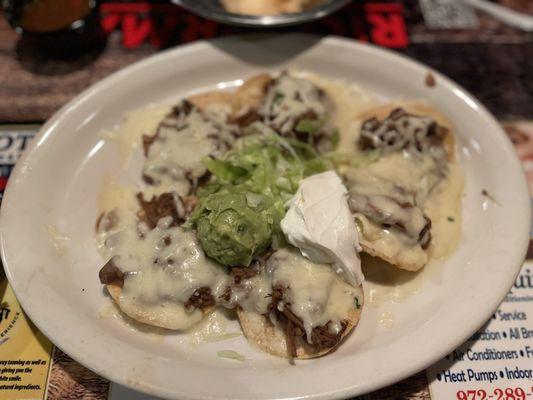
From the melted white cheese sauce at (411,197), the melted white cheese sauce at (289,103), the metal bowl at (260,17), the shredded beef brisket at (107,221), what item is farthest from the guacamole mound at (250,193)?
the metal bowl at (260,17)

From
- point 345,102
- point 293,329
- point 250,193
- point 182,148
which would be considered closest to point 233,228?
point 250,193

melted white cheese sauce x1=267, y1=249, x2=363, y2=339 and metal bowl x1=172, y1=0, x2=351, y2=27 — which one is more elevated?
metal bowl x1=172, y1=0, x2=351, y2=27

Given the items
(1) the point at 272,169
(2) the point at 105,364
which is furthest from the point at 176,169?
(2) the point at 105,364

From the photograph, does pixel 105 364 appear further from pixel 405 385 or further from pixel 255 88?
pixel 255 88

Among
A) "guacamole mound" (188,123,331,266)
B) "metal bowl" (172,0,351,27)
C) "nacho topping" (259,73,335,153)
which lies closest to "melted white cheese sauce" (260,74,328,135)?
"nacho topping" (259,73,335,153)

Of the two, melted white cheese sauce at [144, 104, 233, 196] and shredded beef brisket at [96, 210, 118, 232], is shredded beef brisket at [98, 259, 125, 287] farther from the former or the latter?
melted white cheese sauce at [144, 104, 233, 196]

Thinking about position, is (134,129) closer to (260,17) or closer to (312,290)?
(260,17)

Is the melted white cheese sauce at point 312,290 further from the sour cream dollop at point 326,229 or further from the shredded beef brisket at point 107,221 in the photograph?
the shredded beef brisket at point 107,221
